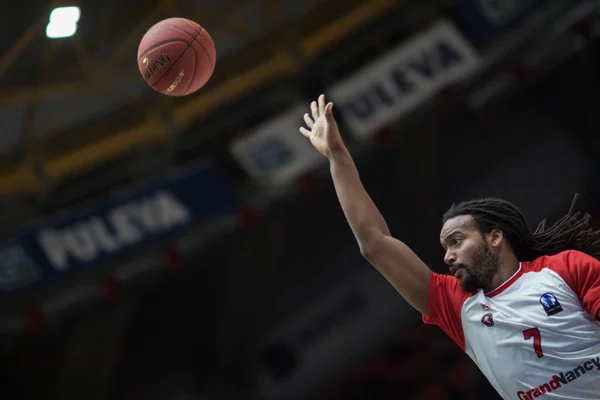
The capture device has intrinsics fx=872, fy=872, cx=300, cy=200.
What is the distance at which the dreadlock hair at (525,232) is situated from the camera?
3998 millimetres

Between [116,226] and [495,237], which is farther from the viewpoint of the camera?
[116,226]

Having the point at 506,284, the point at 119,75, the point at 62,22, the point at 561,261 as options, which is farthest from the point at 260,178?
the point at 561,261

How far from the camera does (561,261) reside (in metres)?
3.76

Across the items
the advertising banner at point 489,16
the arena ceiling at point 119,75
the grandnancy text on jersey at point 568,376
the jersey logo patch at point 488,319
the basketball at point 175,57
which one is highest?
the arena ceiling at point 119,75

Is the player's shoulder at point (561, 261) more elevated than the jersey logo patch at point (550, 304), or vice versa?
the player's shoulder at point (561, 261)

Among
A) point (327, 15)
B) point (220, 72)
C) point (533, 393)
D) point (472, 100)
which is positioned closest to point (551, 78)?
point (472, 100)

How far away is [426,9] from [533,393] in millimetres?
8835

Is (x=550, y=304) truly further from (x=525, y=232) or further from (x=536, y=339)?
(x=525, y=232)

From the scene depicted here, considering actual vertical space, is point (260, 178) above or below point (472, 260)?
above

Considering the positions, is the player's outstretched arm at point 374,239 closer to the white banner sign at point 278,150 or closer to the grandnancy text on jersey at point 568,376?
the grandnancy text on jersey at point 568,376

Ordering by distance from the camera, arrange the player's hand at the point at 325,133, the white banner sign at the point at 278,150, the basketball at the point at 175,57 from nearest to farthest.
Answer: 1. the player's hand at the point at 325,133
2. the basketball at the point at 175,57
3. the white banner sign at the point at 278,150

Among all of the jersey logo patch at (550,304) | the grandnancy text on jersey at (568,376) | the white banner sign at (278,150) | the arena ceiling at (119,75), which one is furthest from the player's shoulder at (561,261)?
the arena ceiling at (119,75)

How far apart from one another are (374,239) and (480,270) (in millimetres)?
498

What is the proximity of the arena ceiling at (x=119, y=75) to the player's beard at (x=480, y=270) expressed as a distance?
315 inches
